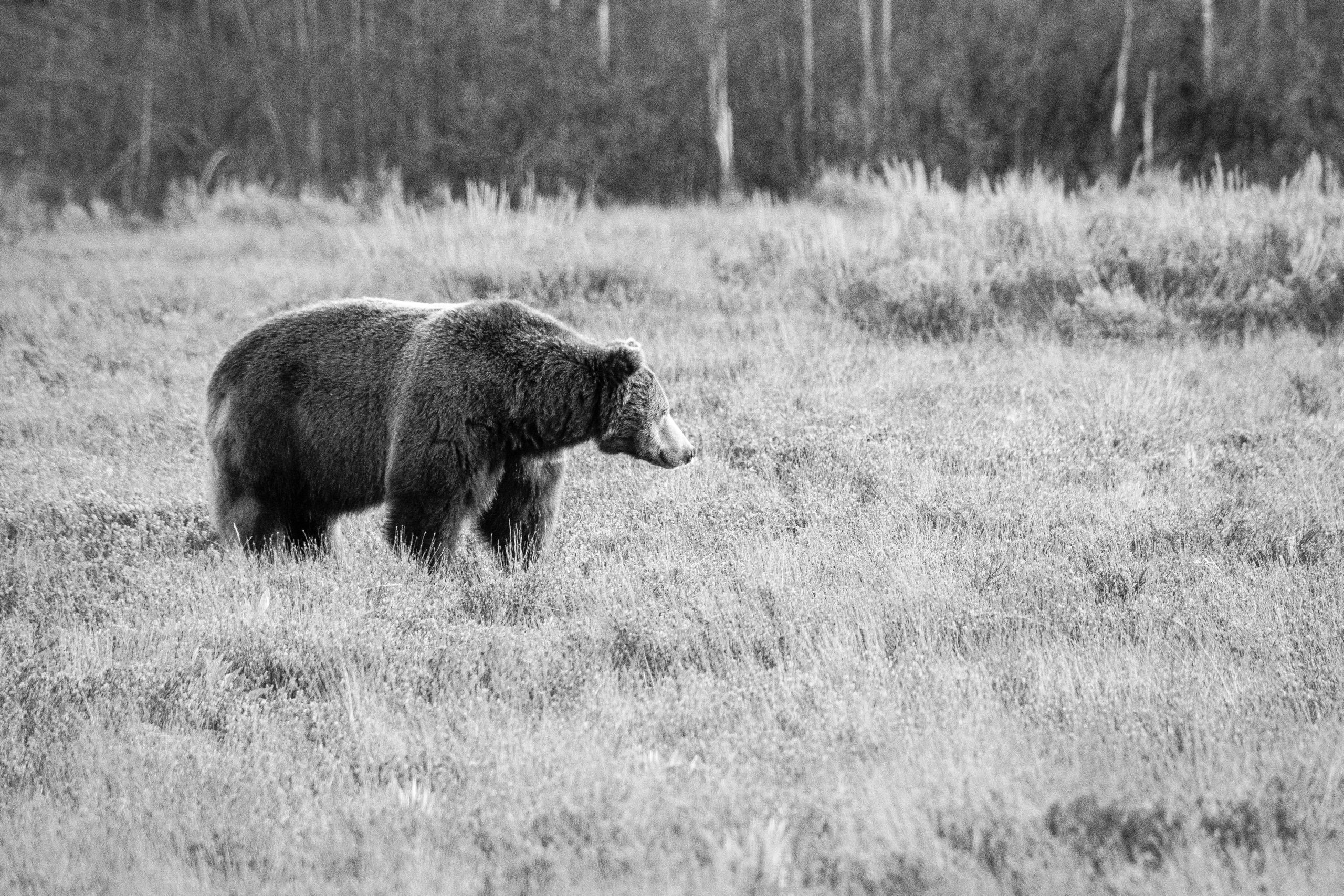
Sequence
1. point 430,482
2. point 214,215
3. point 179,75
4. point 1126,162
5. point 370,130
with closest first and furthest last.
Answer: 1. point 430,482
2. point 214,215
3. point 1126,162
4. point 370,130
5. point 179,75

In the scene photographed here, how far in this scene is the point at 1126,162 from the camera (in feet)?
68.7

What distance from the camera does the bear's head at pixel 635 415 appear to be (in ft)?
19.4

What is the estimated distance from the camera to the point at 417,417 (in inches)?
221

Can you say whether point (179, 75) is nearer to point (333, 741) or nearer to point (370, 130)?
point (370, 130)

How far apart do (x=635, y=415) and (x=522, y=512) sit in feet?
2.34

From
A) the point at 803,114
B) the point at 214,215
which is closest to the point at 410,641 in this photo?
the point at 214,215

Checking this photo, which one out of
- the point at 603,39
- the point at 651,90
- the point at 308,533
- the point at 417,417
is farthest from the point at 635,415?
the point at 603,39

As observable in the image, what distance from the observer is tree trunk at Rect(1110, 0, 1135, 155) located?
20984 mm

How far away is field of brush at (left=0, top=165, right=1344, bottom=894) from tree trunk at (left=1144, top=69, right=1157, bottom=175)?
9757mm

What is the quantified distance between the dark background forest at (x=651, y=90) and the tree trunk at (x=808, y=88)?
0.25 ft

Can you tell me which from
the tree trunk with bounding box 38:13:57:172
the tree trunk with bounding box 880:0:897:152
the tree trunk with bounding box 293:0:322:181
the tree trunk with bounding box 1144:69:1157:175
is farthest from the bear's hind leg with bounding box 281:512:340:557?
the tree trunk with bounding box 38:13:57:172

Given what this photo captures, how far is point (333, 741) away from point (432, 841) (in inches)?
32.9

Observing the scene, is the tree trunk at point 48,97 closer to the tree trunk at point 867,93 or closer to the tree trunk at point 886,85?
the tree trunk at point 867,93

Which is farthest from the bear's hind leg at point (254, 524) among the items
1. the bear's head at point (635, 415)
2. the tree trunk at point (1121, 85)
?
the tree trunk at point (1121, 85)
